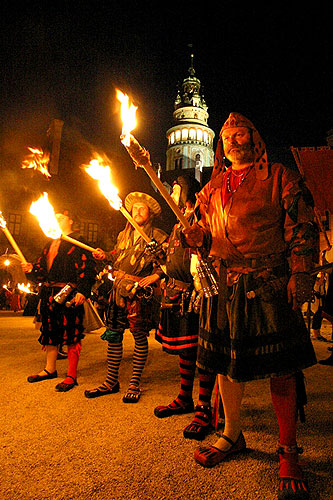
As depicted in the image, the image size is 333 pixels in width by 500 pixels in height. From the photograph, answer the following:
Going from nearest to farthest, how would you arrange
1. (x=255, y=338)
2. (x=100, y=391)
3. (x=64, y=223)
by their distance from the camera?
1. (x=255, y=338)
2. (x=100, y=391)
3. (x=64, y=223)

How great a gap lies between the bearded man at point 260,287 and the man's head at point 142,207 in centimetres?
159

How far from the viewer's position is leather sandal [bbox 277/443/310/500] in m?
1.68

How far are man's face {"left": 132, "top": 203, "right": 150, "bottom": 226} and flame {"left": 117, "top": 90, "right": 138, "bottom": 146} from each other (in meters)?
1.47

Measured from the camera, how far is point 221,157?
2.42m

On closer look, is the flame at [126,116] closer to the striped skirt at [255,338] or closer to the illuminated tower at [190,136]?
the striped skirt at [255,338]

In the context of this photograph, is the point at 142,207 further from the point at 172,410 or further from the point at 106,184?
the point at 172,410

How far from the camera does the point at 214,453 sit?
204 centimetres

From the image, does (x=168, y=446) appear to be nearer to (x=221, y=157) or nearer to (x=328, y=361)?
(x=221, y=157)

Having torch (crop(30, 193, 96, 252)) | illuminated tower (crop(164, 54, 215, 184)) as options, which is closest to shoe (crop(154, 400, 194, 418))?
torch (crop(30, 193, 96, 252))

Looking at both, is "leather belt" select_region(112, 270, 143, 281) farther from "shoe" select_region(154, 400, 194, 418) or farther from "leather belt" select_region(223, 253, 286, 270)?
"leather belt" select_region(223, 253, 286, 270)

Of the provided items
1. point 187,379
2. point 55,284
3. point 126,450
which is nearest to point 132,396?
point 187,379

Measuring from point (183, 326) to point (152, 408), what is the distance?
836 millimetres

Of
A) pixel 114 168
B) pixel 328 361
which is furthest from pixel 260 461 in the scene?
pixel 114 168

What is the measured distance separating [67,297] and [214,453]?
8.11ft
